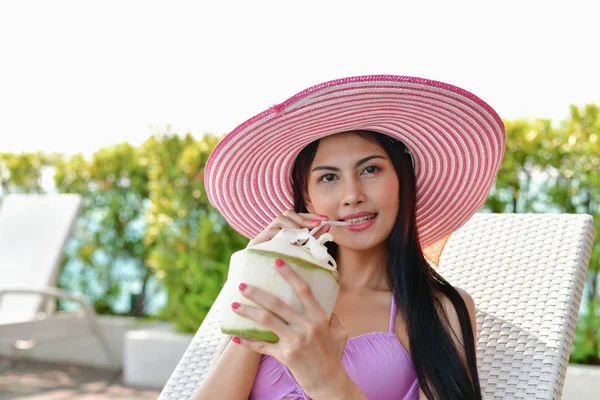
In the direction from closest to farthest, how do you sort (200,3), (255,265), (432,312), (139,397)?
(255,265)
(432,312)
(139,397)
(200,3)

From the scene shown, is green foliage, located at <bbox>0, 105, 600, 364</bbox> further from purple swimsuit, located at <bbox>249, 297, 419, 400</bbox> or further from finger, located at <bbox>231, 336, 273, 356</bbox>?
finger, located at <bbox>231, 336, 273, 356</bbox>

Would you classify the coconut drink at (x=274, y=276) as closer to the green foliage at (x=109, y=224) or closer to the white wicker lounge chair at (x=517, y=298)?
the white wicker lounge chair at (x=517, y=298)

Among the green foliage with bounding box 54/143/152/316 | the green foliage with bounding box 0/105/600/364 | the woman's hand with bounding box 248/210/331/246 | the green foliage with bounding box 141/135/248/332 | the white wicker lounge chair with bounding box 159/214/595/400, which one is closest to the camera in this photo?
the woman's hand with bounding box 248/210/331/246

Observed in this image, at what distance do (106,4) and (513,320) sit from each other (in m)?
6.43

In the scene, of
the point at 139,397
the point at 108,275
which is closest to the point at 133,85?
the point at 108,275

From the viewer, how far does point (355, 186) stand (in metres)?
1.72

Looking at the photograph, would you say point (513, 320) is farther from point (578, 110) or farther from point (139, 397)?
point (139, 397)

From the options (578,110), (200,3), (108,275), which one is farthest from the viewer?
(200,3)

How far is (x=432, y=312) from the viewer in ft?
5.77

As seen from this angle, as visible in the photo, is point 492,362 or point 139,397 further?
point 139,397

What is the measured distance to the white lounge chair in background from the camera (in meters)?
4.83

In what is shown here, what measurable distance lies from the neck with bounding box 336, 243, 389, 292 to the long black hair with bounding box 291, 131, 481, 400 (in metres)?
0.06

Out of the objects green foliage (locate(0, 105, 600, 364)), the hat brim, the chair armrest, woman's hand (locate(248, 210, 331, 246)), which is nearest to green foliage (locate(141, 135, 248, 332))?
green foliage (locate(0, 105, 600, 364))

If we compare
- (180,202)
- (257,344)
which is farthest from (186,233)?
(257,344)
